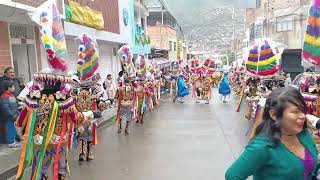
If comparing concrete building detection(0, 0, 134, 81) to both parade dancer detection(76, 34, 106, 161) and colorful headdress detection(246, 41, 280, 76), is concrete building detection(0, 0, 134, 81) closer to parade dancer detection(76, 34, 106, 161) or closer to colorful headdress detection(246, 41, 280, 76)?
parade dancer detection(76, 34, 106, 161)

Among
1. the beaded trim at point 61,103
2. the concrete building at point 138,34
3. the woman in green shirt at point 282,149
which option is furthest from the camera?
the concrete building at point 138,34

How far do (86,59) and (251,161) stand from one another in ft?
20.3

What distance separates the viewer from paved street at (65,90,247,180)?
286 inches

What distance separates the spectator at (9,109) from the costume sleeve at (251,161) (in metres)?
7.16

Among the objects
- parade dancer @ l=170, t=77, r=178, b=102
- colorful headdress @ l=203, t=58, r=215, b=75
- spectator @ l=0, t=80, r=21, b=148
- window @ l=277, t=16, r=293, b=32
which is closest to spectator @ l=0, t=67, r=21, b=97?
spectator @ l=0, t=80, r=21, b=148

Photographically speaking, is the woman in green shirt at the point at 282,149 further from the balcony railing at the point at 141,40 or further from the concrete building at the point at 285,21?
the balcony railing at the point at 141,40

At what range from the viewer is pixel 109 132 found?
11883 millimetres

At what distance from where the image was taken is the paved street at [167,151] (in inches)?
286

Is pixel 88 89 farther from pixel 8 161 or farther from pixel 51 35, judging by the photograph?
pixel 51 35

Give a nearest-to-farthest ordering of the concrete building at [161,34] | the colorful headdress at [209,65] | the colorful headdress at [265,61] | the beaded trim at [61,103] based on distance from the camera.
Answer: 1. the beaded trim at [61,103]
2. the colorful headdress at [265,61]
3. the colorful headdress at [209,65]
4. the concrete building at [161,34]

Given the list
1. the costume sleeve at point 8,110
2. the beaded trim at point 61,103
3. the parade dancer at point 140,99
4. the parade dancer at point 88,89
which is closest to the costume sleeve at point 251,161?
the beaded trim at point 61,103

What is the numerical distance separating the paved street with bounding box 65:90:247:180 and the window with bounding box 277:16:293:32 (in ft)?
62.3

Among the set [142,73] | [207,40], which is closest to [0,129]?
[142,73]

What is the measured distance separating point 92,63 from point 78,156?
1.79 meters
